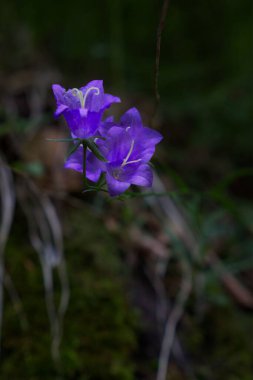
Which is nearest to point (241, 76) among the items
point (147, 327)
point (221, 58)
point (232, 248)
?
point (221, 58)

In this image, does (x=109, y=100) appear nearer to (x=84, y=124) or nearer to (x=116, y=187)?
(x=84, y=124)

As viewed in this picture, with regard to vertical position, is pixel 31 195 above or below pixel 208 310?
above

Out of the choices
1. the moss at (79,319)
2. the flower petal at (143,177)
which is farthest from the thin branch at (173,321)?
the flower petal at (143,177)

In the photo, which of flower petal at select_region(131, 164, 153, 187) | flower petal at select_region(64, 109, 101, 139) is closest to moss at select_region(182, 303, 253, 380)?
Result: flower petal at select_region(131, 164, 153, 187)

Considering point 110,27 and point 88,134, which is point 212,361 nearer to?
point 88,134

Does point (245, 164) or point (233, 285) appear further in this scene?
point (245, 164)

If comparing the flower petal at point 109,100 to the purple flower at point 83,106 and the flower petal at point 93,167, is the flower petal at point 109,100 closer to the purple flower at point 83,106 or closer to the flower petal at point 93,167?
the purple flower at point 83,106
